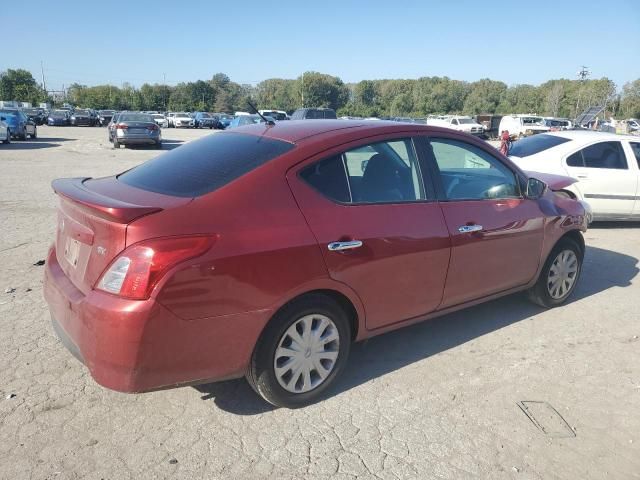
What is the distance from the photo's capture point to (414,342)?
426cm

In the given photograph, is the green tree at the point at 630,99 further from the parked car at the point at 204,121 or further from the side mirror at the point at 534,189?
the side mirror at the point at 534,189

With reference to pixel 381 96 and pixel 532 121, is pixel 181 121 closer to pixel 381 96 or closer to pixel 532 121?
pixel 532 121

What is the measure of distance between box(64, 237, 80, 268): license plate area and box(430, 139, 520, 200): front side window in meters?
2.46

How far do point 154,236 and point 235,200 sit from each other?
50 centimetres

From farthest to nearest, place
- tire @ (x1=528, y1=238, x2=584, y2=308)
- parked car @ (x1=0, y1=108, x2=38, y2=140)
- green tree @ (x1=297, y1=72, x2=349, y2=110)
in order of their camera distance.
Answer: green tree @ (x1=297, y1=72, x2=349, y2=110) < parked car @ (x1=0, y1=108, x2=38, y2=140) < tire @ (x1=528, y1=238, x2=584, y2=308)

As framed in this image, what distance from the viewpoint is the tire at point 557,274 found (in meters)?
4.87

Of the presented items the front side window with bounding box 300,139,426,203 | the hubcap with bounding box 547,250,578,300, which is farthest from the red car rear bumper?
the hubcap with bounding box 547,250,578,300

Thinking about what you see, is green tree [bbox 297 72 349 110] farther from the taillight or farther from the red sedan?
the taillight

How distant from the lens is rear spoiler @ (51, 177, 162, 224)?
267cm

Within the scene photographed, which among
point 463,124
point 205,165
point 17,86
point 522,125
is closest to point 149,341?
point 205,165

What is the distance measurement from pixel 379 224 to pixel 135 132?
20.2 metres

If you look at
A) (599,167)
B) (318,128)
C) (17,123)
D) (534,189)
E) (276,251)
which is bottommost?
(17,123)

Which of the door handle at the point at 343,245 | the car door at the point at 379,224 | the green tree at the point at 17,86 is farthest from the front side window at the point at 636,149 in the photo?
the green tree at the point at 17,86

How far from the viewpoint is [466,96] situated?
3878 inches
